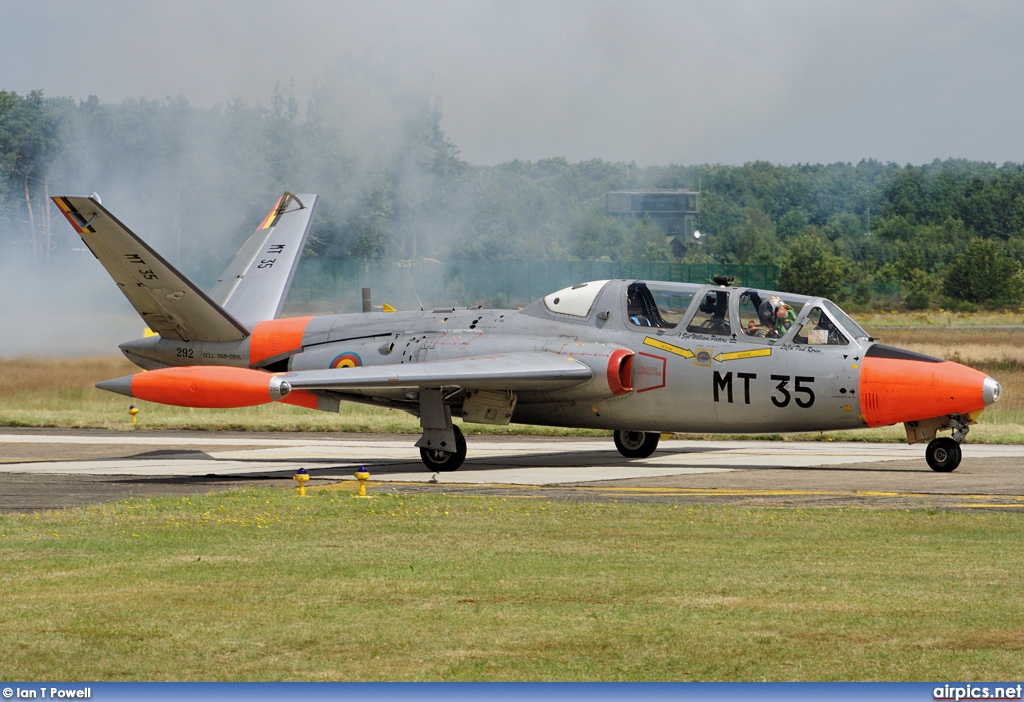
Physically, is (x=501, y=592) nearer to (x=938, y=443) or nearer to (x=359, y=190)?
(x=938, y=443)

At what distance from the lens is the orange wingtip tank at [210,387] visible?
17.7m

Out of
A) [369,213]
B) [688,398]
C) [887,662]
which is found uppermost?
[369,213]

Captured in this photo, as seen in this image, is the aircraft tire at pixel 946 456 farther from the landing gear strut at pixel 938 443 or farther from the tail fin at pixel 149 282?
the tail fin at pixel 149 282

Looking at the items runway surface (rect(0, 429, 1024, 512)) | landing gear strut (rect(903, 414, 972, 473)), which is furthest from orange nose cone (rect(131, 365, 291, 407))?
landing gear strut (rect(903, 414, 972, 473))

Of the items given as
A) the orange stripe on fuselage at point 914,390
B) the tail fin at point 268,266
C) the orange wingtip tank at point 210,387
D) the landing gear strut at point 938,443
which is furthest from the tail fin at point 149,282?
the landing gear strut at point 938,443

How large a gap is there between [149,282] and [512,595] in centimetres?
1399

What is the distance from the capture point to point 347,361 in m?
21.3

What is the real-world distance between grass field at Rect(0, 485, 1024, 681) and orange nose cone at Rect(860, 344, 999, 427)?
12.3ft

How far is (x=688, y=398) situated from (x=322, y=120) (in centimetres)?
2364

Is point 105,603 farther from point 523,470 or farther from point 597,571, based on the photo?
point 523,470

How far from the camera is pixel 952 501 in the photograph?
1534 centimetres

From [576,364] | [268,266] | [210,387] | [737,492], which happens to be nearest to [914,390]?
[737,492]

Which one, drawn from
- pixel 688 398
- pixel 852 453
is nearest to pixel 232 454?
pixel 688 398

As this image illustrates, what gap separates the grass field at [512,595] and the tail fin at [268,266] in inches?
433
